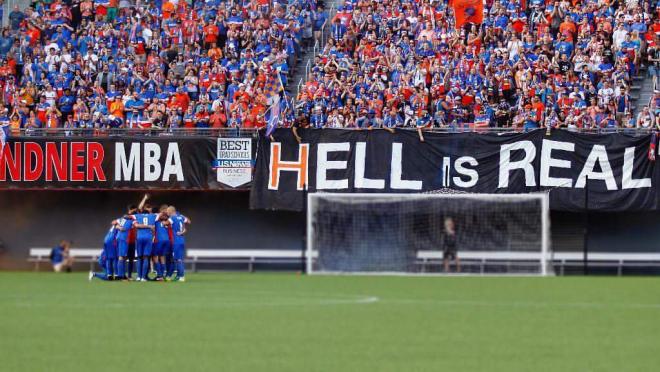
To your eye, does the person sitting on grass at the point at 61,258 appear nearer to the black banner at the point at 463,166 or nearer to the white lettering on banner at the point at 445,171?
the black banner at the point at 463,166

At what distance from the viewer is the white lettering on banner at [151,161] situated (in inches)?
1300

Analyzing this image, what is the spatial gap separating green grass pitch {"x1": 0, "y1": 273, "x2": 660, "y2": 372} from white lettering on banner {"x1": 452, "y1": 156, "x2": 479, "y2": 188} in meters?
5.90

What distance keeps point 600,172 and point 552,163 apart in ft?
3.66

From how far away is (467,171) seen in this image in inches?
1233

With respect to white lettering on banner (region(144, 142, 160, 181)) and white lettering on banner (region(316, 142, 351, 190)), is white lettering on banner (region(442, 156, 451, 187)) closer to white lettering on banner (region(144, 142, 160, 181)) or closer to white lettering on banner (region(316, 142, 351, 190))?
white lettering on banner (region(316, 142, 351, 190))

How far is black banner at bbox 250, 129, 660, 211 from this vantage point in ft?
99.8

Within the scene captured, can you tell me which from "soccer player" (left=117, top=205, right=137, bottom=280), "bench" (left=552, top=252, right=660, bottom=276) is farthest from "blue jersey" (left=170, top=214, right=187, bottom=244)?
"bench" (left=552, top=252, right=660, bottom=276)

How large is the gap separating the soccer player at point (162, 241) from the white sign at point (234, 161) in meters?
4.93

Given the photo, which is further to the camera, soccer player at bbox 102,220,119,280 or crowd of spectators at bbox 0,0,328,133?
crowd of spectators at bbox 0,0,328,133

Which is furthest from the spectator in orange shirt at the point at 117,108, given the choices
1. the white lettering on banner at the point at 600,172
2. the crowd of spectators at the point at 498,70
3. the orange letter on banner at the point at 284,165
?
the white lettering on banner at the point at 600,172

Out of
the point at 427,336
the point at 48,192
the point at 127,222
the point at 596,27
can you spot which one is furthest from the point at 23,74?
the point at 427,336

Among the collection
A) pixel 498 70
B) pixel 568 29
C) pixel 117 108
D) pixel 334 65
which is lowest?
pixel 117 108

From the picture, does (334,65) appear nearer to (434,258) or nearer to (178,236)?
(434,258)

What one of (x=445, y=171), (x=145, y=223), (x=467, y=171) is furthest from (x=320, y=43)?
(x=145, y=223)
